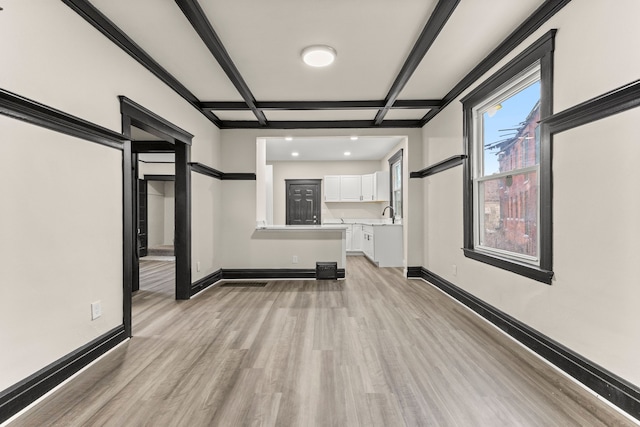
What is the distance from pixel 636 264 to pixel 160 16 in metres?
3.39

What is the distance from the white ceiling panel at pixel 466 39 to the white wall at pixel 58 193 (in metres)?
2.69

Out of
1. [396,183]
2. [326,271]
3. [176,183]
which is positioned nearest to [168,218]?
[176,183]

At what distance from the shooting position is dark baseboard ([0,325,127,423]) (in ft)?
5.19

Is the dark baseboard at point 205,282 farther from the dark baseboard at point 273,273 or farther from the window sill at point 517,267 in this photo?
the window sill at point 517,267

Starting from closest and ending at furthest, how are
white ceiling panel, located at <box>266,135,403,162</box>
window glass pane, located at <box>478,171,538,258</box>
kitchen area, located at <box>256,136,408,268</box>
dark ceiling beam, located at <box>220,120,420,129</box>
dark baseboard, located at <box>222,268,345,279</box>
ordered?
window glass pane, located at <box>478,171,538,258</box>, dark ceiling beam, located at <box>220,120,420,129</box>, dark baseboard, located at <box>222,268,345,279</box>, kitchen area, located at <box>256,136,408,268</box>, white ceiling panel, located at <box>266,135,403,162</box>

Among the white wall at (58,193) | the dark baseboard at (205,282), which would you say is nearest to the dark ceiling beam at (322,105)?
the white wall at (58,193)

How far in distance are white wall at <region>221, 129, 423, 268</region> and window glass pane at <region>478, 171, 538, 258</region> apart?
61.6 inches

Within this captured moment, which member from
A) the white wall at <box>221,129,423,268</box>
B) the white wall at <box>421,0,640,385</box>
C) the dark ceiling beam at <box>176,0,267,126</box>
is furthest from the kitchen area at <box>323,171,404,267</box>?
the dark ceiling beam at <box>176,0,267,126</box>

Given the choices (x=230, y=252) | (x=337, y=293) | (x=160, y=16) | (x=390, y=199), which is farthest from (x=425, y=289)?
(x=160, y=16)

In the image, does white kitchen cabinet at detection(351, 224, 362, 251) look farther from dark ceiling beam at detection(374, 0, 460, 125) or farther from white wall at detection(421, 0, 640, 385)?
white wall at detection(421, 0, 640, 385)

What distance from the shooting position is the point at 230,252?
4844 millimetres

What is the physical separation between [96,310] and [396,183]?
6047 millimetres

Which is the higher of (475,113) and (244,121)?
(244,121)

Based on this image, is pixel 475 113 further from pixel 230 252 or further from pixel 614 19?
pixel 230 252
